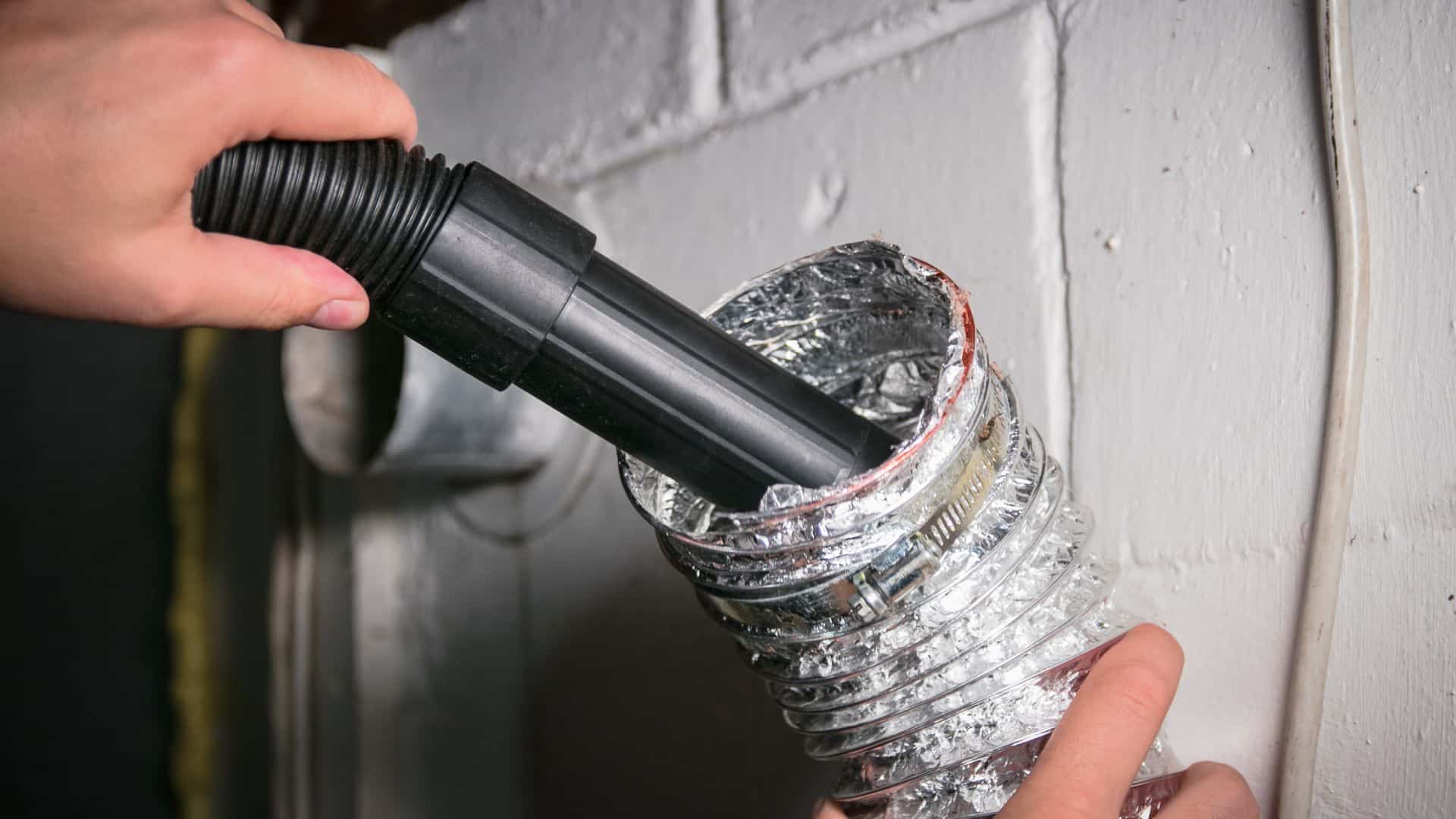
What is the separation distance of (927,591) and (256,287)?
0.96 feet

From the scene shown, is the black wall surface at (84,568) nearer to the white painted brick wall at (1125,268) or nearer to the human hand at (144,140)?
the white painted brick wall at (1125,268)

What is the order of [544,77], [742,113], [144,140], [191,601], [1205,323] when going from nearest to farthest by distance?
[144,140], [1205,323], [742,113], [544,77], [191,601]

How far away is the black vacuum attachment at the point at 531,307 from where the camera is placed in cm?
38

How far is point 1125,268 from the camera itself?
58cm

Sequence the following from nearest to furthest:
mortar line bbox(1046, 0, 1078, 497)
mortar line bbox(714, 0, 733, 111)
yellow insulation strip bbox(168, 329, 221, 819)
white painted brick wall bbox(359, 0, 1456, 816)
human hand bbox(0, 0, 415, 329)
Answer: human hand bbox(0, 0, 415, 329) < white painted brick wall bbox(359, 0, 1456, 816) < mortar line bbox(1046, 0, 1078, 497) < mortar line bbox(714, 0, 733, 111) < yellow insulation strip bbox(168, 329, 221, 819)

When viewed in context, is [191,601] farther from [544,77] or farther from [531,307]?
[531,307]

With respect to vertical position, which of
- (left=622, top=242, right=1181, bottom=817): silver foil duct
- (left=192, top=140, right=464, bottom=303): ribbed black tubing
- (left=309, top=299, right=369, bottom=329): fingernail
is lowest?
(left=622, top=242, right=1181, bottom=817): silver foil duct

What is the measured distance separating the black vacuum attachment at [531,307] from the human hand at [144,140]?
13mm

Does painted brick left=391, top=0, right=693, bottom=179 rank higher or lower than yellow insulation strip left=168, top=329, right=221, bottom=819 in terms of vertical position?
higher

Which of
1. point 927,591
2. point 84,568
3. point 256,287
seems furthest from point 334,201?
point 84,568

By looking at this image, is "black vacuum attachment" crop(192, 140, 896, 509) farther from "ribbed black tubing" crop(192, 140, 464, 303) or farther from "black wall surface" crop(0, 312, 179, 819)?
"black wall surface" crop(0, 312, 179, 819)

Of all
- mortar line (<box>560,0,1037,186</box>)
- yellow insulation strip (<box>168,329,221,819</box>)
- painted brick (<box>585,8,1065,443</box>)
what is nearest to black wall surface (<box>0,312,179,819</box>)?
yellow insulation strip (<box>168,329,221,819</box>)

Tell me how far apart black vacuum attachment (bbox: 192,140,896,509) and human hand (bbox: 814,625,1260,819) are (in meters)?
0.15

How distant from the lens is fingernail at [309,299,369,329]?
1.31 feet
